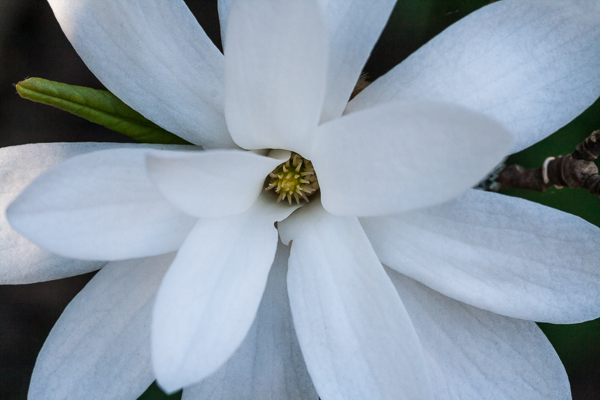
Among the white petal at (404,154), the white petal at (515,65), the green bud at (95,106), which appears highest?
the green bud at (95,106)

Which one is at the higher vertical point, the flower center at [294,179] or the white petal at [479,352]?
the flower center at [294,179]

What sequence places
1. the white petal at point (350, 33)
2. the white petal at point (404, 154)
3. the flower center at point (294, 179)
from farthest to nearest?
the flower center at point (294, 179) < the white petal at point (350, 33) < the white petal at point (404, 154)

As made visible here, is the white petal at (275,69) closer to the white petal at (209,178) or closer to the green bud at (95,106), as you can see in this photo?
the white petal at (209,178)

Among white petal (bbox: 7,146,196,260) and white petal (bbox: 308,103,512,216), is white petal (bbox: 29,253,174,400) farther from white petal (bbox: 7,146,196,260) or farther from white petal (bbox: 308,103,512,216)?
white petal (bbox: 308,103,512,216)

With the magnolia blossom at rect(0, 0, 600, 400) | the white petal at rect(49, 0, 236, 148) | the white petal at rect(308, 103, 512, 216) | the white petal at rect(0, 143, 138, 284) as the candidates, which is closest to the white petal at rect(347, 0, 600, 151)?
the magnolia blossom at rect(0, 0, 600, 400)

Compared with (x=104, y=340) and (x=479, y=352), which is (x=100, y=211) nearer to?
(x=104, y=340)

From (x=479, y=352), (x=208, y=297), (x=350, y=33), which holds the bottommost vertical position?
(x=479, y=352)

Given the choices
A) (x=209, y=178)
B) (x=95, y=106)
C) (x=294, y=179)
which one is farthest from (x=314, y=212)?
(x=95, y=106)

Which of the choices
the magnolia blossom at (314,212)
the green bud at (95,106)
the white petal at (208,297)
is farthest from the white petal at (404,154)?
the green bud at (95,106)
